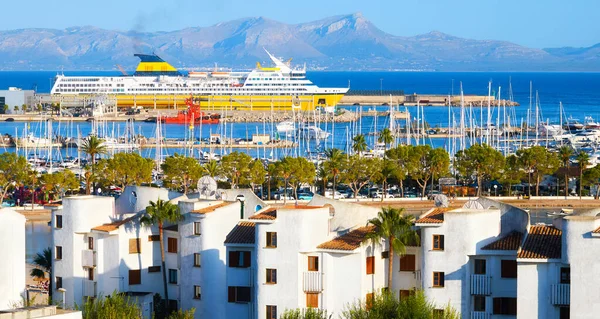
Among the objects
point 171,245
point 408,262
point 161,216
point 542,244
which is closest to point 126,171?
point 171,245

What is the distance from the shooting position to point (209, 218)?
21.5 metres

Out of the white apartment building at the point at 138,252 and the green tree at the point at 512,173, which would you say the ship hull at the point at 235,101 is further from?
the white apartment building at the point at 138,252

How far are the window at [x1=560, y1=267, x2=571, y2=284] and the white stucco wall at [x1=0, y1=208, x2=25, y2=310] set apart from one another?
8405 mm

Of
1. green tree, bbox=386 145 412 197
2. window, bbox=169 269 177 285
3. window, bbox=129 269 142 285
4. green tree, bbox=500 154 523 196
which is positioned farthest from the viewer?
green tree, bbox=500 154 523 196

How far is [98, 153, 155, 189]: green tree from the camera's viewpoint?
4897cm

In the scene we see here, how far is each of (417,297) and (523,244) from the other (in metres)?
1.83

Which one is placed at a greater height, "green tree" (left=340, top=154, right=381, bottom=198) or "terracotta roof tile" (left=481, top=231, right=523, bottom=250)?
"terracotta roof tile" (left=481, top=231, right=523, bottom=250)

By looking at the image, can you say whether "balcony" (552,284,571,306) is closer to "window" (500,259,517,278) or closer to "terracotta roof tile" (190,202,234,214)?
"window" (500,259,517,278)

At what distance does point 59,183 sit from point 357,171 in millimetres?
11348

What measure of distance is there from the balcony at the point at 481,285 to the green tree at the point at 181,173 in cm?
2962

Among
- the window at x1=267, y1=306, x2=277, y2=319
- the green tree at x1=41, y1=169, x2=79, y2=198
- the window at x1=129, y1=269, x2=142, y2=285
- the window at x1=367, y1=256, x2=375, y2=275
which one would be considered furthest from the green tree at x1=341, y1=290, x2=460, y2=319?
the green tree at x1=41, y1=169, x2=79, y2=198

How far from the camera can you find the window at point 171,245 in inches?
900

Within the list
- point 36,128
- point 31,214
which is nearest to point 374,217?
point 31,214

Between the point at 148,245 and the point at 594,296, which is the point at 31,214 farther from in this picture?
the point at 594,296
